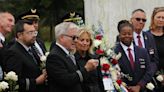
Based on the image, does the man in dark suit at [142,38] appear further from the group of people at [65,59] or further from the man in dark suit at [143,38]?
the group of people at [65,59]

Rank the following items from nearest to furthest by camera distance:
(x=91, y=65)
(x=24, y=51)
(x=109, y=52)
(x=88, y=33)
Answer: (x=91, y=65)
(x=24, y=51)
(x=88, y=33)
(x=109, y=52)

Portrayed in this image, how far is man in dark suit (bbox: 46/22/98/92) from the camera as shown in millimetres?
5254

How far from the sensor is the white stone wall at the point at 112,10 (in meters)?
9.45

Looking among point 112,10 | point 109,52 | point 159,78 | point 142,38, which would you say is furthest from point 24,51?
point 112,10

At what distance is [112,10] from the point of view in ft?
31.2

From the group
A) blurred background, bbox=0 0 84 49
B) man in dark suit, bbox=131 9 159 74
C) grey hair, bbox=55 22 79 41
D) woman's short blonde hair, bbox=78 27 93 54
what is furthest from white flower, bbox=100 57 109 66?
blurred background, bbox=0 0 84 49

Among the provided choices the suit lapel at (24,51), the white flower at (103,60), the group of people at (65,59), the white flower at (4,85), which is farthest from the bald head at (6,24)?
the white flower at (103,60)

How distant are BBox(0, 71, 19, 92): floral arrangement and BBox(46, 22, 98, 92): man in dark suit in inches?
15.2

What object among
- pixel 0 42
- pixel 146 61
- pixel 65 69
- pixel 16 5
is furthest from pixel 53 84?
pixel 16 5

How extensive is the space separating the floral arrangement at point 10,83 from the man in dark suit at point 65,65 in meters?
0.39

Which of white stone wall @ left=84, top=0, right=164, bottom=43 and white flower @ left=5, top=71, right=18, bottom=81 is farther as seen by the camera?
white stone wall @ left=84, top=0, right=164, bottom=43

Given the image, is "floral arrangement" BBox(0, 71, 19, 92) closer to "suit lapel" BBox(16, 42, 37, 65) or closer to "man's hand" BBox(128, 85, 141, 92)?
"suit lapel" BBox(16, 42, 37, 65)

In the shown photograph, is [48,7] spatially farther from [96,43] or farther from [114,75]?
[96,43]

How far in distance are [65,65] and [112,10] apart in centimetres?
436
